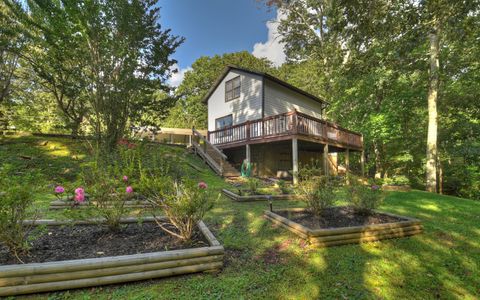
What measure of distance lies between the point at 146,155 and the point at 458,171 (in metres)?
19.1

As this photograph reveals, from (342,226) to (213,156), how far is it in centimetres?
1068

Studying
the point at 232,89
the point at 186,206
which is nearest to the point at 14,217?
the point at 186,206

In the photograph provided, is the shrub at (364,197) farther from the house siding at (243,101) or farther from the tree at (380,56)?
the house siding at (243,101)

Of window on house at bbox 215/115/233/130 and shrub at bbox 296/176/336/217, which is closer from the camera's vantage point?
shrub at bbox 296/176/336/217

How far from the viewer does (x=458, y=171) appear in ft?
50.6

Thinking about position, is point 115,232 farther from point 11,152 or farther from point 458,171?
point 458,171

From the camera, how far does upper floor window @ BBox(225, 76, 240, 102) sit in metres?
Answer: 16.1

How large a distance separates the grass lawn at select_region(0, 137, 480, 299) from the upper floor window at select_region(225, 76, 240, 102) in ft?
39.7

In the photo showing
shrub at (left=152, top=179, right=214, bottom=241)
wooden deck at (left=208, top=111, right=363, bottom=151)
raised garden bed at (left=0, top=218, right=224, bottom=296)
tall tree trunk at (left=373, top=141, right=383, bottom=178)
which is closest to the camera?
raised garden bed at (left=0, top=218, right=224, bottom=296)

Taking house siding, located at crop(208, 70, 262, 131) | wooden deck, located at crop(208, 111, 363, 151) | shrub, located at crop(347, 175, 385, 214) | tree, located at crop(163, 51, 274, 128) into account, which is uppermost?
tree, located at crop(163, 51, 274, 128)

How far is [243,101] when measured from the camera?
1555cm

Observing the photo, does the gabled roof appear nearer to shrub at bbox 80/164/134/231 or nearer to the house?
the house

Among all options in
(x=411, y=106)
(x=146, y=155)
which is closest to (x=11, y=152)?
(x=146, y=155)

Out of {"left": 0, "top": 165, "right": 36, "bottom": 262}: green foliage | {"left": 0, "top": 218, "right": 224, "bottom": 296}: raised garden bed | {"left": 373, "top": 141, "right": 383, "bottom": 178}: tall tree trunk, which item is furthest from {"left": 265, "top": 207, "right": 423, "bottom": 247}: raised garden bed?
{"left": 373, "top": 141, "right": 383, "bottom": 178}: tall tree trunk
